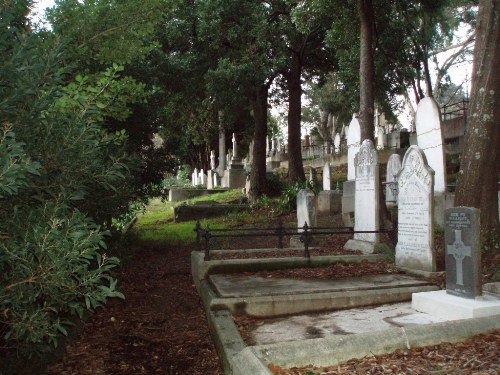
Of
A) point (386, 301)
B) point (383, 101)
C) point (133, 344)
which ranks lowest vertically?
point (133, 344)

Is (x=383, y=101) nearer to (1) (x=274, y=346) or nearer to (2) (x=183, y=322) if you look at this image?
(2) (x=183, y=322)

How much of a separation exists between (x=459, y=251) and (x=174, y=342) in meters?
3.72

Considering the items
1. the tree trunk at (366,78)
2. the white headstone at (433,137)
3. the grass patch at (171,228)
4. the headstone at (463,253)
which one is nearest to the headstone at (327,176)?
the grass patch at (171,228)

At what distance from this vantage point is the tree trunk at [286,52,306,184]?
819 inches

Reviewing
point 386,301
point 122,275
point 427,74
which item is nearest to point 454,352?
point 386,301

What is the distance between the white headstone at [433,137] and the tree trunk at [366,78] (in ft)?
4.19

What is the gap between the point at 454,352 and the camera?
4.09 meters

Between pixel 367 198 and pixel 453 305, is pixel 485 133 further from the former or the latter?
pixel 453 305

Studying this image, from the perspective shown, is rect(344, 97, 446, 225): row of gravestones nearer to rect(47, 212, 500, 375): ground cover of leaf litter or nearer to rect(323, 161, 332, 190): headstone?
rect(47, 212, 500, 375): ground cover of leaf litter

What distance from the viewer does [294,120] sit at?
2117 cm

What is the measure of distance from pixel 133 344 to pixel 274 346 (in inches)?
101

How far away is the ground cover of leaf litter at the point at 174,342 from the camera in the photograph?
3.84 meters

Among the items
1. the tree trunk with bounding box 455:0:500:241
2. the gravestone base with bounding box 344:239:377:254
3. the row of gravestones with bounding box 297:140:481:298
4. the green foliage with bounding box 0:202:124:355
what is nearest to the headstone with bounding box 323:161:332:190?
the row of gravestones with bounding box 297:140:481:298

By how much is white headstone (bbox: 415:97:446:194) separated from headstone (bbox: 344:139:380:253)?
2.85m
